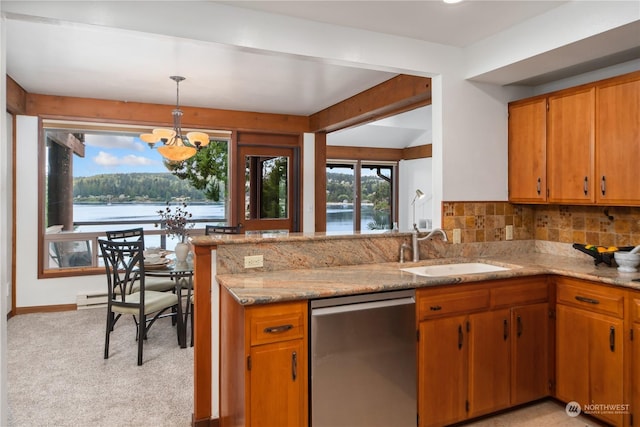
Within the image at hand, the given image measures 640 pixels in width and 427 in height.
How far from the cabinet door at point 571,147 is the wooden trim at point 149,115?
3.62 m

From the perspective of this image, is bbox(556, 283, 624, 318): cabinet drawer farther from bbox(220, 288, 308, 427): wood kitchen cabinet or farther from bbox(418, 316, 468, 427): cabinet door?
bbox(220, 288, 308, 427): wood kitchen cabinet

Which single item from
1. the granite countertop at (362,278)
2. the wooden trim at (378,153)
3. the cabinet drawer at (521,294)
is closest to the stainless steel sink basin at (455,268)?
the granite countertop at (362,278)

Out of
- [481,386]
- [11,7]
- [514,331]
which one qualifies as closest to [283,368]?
[481,386]

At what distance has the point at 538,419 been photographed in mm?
2598

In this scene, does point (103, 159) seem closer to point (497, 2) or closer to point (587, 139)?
point (497, 2)

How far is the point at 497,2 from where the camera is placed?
8.33ft

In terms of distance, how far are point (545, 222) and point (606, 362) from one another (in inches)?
55.2

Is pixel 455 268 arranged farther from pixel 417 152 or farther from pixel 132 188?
pixel 417 152

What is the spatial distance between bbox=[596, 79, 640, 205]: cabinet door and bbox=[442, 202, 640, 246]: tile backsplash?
13.4 inches

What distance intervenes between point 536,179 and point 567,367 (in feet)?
4.57

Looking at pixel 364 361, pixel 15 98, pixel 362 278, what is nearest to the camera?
pixel 364 361

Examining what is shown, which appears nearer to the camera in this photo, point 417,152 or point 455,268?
point 455,268
